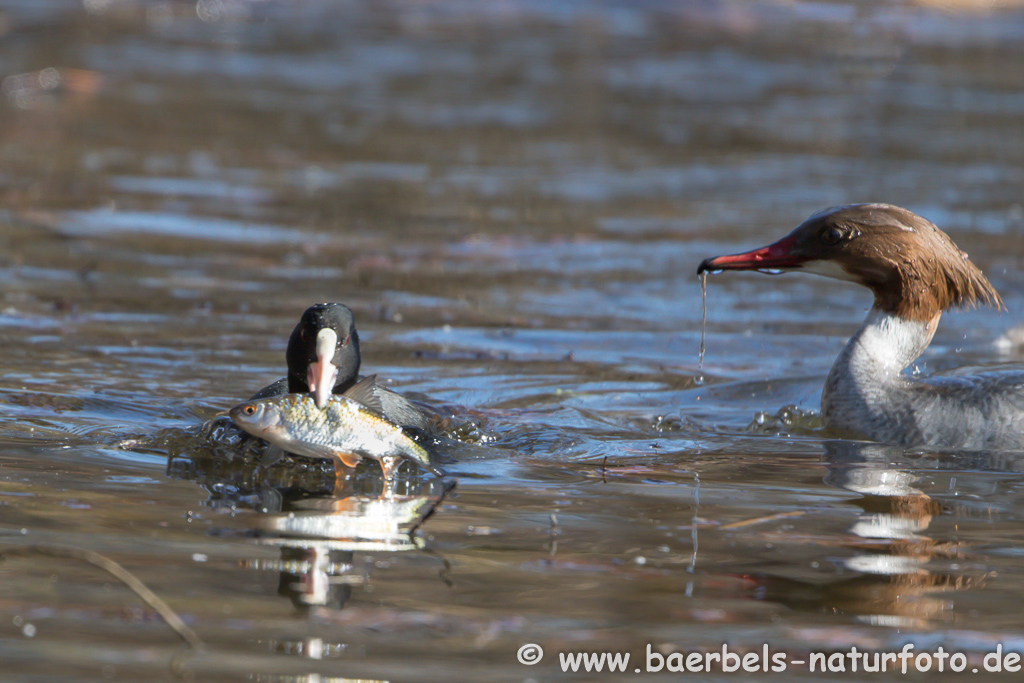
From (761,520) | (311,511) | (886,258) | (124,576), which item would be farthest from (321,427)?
(886,258)

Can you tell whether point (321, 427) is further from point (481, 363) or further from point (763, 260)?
point (481, 363)

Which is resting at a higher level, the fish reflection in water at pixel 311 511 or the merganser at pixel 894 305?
the merganser at pixel 894 305

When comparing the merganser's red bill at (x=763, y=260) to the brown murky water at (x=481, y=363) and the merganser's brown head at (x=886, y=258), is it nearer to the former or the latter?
the merganser's brown head at (x=886, y=258)

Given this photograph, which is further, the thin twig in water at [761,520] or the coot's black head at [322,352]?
the coot's black head at [322,352]

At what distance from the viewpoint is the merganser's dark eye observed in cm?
605

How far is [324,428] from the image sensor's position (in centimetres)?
491

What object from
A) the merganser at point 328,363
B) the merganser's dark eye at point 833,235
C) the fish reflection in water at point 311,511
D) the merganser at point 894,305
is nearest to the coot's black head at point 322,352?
the merganser at point 328,363

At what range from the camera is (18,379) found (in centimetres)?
654

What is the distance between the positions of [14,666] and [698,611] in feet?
5.73

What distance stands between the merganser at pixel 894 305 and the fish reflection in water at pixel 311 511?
1909mm

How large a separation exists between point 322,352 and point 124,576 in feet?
5.01

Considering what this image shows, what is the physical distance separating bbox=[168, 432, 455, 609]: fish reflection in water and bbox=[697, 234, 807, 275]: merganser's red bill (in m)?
1.65

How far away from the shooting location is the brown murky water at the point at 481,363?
3.72 meters

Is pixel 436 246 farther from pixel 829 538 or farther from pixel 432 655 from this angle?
pixel 432 655
